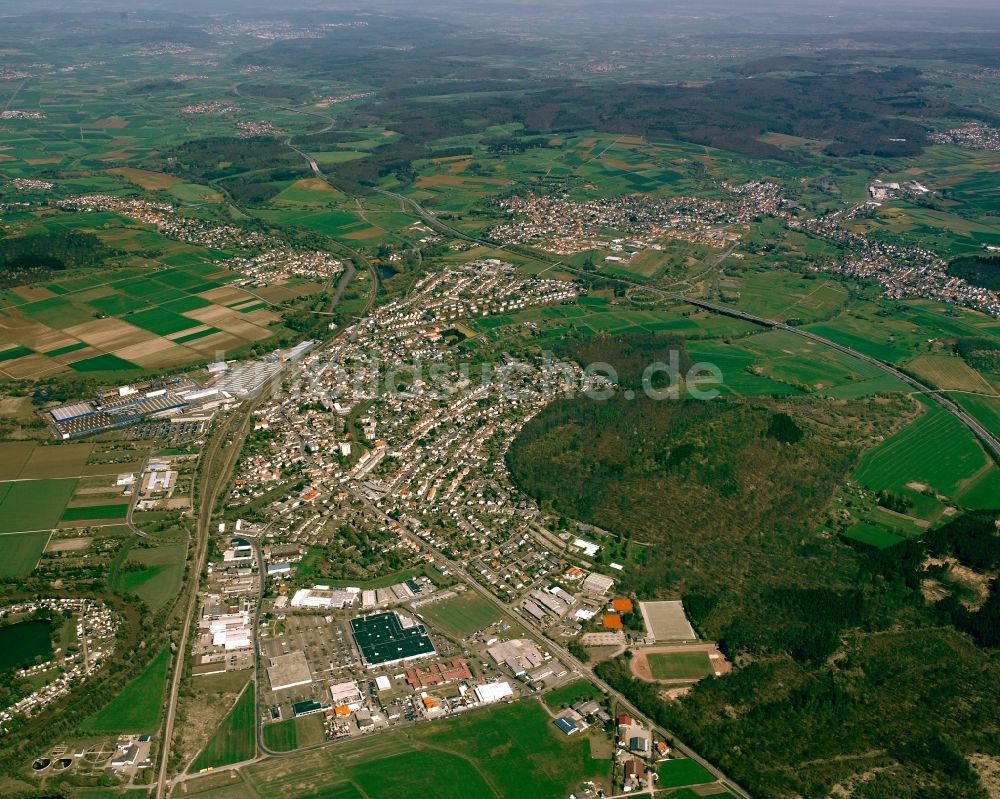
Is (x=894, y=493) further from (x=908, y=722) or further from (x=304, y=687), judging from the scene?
(x=304, y=687)

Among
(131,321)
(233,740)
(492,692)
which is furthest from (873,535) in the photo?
(131,321)

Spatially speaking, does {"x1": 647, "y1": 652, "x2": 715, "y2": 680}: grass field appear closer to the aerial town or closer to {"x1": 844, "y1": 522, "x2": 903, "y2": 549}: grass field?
the aerial town

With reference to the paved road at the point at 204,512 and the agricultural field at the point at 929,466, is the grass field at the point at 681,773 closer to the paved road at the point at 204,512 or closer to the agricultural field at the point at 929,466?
the paved road at the point at 204,512

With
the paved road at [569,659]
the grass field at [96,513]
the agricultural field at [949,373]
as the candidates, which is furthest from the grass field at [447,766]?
the agricultural field at [949,373]

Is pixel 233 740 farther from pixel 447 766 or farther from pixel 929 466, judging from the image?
pixel 929 466

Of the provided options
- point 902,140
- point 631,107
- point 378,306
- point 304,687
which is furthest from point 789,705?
point 631,107
